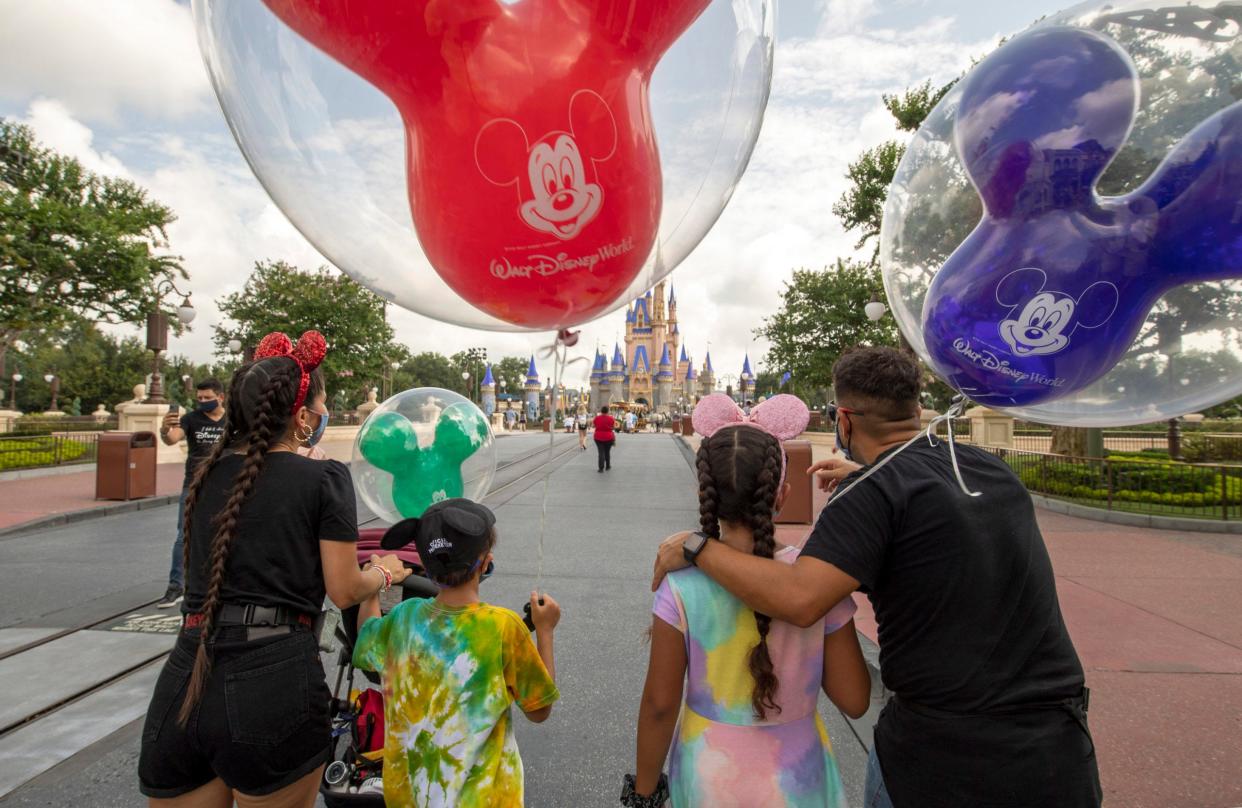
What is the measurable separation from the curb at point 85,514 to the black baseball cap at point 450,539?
9.66 meters

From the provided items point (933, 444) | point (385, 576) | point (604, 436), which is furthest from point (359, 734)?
point (604, 436)

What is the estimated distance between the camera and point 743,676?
1587 mm

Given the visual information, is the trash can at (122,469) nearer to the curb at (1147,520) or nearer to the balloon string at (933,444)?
the balloon string at (933,444)

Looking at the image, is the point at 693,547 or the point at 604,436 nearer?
the point at 693,547

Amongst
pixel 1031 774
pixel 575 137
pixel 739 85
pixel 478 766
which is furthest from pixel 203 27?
pixel 1031 774

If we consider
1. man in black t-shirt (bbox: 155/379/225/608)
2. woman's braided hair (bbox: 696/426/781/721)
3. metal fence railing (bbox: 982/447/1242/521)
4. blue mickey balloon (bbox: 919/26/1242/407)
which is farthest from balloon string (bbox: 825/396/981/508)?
metal fence railing (bbox: 982/447/1242/521)

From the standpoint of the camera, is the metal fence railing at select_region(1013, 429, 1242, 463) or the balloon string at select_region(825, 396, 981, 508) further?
the metal fence railing at select_region(1013, 429, 1242, 463)

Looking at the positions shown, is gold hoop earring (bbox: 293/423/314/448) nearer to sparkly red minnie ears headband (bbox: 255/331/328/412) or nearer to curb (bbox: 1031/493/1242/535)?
sparkly red minnie ears headband (bbox: 255/331/328/412)

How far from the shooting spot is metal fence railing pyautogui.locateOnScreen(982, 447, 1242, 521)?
1010 cm

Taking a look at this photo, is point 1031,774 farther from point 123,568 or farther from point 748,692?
point 123,568

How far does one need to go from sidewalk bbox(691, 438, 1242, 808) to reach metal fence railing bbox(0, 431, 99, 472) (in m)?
16.7

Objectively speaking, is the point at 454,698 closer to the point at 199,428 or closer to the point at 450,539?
the point at 450,539

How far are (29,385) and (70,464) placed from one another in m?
59.5

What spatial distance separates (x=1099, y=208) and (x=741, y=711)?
4.85ft
